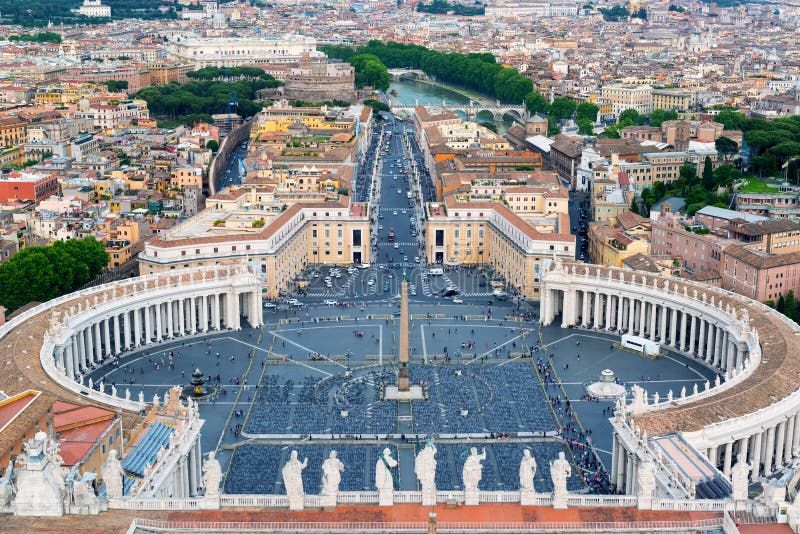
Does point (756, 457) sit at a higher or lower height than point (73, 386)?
lower

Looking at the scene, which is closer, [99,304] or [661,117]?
[99,304]

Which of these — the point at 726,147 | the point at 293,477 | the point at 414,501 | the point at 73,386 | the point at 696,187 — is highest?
the point at 726,147

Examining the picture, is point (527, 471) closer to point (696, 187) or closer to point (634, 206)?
point (696, 187)

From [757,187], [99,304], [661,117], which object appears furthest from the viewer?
[661,117]

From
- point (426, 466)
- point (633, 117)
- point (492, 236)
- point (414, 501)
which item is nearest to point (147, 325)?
point (492, 236)

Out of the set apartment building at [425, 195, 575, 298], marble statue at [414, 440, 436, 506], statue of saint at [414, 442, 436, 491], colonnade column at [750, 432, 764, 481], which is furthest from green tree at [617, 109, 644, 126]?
statue of saint at [414, 442, 436, 491]

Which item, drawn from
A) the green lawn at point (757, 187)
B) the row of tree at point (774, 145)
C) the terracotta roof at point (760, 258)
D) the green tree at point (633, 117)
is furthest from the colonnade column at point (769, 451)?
the green tree at point (633, 117)

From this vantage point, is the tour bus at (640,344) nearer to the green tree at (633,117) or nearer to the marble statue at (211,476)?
the marble statue at (211,476)
